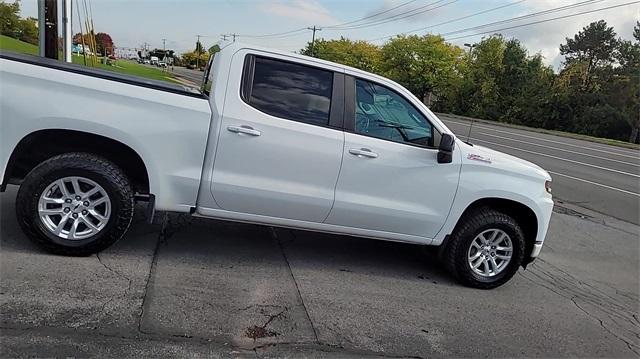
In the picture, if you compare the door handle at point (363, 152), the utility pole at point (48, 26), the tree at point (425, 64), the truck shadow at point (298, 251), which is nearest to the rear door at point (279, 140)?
the door handle at point (363, 152)

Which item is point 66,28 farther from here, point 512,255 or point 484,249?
point 512,255

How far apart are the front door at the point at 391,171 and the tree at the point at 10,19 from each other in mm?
29044

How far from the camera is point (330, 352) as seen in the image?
359 cm

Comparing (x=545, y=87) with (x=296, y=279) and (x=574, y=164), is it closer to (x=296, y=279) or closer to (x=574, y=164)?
(x=574, y=164)

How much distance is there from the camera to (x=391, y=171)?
4.89 m

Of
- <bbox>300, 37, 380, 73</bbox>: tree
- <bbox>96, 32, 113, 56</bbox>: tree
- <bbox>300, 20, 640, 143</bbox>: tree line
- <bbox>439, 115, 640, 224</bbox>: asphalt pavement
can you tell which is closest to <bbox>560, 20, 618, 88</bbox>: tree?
<bbox>300, 20, 640, 143</bbox>: tree line

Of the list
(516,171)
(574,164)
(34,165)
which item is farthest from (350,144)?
(574,164)

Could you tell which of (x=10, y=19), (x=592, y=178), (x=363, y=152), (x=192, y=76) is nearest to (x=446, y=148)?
(x=363, y=152)

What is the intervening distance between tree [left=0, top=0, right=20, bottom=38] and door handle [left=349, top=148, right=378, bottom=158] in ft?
95.7

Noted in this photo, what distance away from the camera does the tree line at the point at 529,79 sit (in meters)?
48.7

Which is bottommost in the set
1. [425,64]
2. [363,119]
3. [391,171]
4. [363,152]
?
[391,171]

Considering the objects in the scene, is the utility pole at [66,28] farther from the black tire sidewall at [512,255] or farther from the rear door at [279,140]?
the black tire sidewall at [512,255]

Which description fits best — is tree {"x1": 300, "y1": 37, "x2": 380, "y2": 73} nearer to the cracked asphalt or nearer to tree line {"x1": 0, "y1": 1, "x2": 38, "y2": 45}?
tree line {"x1": 0, "y1": 1, "x2": 38, "y2": 45}

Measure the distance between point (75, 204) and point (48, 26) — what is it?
575 centimetres
